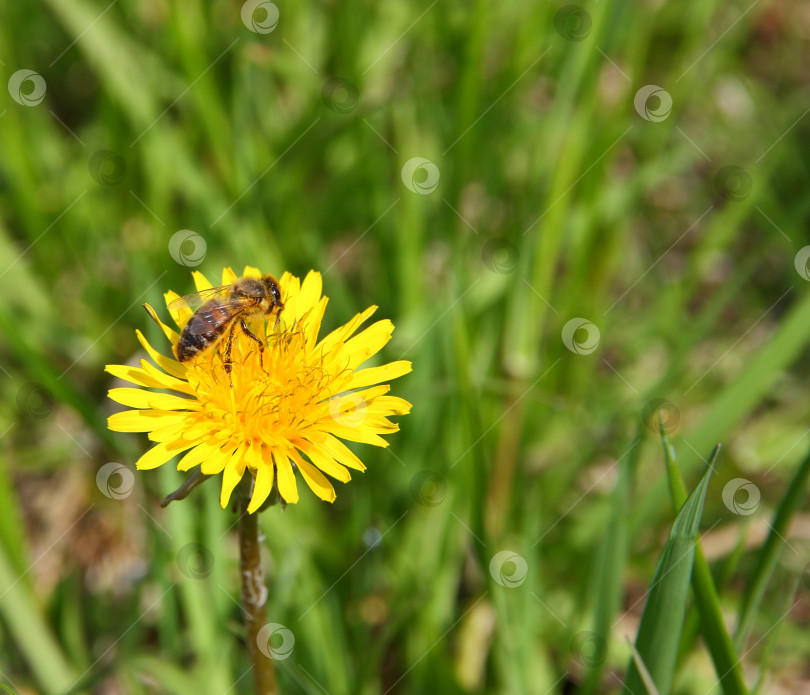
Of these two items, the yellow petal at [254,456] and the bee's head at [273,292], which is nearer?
the yellow petal at [254,456]

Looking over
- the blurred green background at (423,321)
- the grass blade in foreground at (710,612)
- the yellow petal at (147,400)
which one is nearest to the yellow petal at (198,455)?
the yellow petal at (147,400)

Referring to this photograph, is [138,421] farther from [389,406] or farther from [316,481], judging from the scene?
[389,406]

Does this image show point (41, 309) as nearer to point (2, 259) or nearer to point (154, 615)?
point (2, 259)

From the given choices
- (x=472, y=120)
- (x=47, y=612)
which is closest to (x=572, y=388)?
(x=472, y=120)

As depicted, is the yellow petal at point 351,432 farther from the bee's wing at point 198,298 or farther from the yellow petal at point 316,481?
the bee's wing at point 198,298

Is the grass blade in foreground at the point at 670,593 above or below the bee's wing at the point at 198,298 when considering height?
above

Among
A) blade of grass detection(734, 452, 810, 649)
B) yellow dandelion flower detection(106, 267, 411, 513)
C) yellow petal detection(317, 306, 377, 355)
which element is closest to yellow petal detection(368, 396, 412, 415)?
yellow dandelion flower detection(106, 267, 411, 513)

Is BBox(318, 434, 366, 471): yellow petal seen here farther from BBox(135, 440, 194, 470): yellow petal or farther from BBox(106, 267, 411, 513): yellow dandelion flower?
BBox(135, 440, 194, 470): yellow petal

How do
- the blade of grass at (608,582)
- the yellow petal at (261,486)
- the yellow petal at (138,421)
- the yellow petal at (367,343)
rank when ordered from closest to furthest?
the yellow petal at (261,486)
the yellow petal at (138,421)
the yellow petal at (367,343)
the blade of grass at (608,582)
